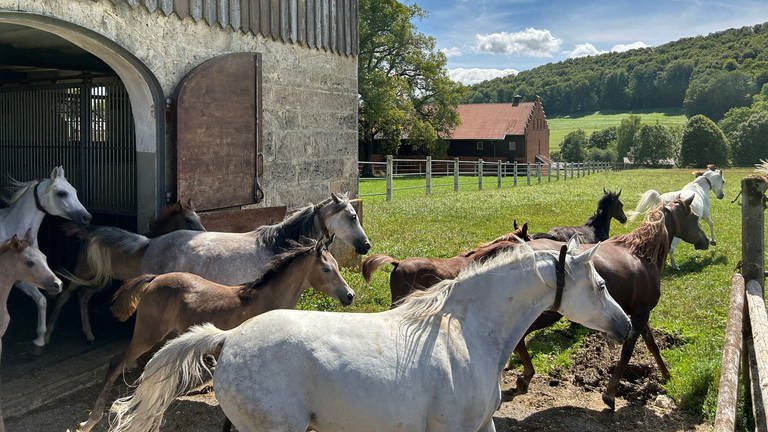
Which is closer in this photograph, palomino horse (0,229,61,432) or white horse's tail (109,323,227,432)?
white horse's tail (109,323,227,432)

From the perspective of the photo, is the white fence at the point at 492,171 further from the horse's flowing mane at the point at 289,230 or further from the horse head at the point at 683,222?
the horse's flowing mane at the point at 289,230

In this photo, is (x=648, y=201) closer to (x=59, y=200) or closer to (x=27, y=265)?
(x=59, y=200)

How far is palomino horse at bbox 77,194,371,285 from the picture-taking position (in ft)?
20.6

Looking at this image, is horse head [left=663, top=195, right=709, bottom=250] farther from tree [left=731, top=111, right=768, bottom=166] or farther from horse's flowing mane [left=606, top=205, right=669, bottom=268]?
tree [left=731, top=111, right=768, bottom=166]

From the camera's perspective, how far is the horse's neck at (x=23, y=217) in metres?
7.12

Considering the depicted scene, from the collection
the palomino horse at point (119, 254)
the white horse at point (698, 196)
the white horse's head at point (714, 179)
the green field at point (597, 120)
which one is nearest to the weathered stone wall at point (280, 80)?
the palomino horse at point (119, 254)

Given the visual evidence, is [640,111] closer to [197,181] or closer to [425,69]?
[425,69]

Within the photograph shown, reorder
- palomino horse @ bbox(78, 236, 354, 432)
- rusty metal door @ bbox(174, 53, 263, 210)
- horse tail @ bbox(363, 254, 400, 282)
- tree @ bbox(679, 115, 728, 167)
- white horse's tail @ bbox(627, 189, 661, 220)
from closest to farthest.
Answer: palomino horse @ bbox(78, 236, 354, 432)
horse tail @ bbox(363, 254, 400, 282)
rusty metal door @ bbox(174, 53, 263, 210)
white horse's tail @ bbox(627, 189, 661, 220)
tree @ bbox(679, 115, 728, 167)

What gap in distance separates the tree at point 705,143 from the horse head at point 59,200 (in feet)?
186

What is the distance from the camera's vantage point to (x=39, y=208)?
282 inches

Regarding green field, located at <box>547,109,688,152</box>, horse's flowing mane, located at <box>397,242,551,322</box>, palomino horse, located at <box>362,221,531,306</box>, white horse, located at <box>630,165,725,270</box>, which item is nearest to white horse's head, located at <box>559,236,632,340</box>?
horse's flowing mane, located at <box>397,242,551,322</box>

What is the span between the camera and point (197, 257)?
6293 millimetres

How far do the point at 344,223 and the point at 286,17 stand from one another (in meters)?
3.08

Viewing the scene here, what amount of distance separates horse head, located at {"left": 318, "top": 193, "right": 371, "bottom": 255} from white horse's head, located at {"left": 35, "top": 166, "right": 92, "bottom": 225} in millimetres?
2625
